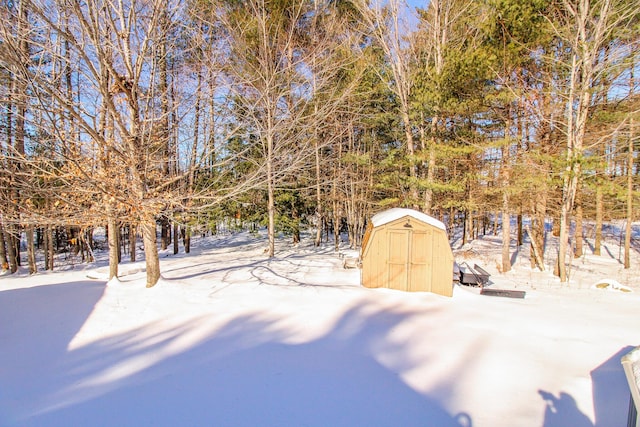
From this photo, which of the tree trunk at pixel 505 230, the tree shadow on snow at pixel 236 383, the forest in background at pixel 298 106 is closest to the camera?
the tree shadow on snow at pixel 236 383

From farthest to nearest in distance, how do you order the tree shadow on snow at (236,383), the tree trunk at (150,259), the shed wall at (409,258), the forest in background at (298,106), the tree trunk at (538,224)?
the tree trunk at (538,224) < the shed wall at (409,258) < the tree trunk at (150,259) < the forest in background at (298,106) < the tree shadow on snow at (236,383)

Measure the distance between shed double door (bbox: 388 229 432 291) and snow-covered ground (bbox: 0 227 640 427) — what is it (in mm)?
505

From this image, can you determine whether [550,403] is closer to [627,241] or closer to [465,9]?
[465,9]

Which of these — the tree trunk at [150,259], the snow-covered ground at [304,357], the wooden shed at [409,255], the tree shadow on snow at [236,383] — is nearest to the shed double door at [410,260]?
the wooden shed at [409,255]

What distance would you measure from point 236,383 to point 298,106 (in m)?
9.23

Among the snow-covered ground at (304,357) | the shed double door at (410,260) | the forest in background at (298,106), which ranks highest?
the forest in background at (298,106)

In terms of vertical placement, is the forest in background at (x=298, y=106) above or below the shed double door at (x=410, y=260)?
above

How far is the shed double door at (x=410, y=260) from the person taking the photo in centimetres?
688

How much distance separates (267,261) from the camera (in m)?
10.6

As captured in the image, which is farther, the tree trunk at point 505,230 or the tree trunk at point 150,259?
the tree trunk at point 505,230

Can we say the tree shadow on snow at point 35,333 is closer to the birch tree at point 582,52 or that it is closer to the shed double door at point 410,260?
the shed double door at point 410,260

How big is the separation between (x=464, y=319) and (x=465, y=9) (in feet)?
34.9

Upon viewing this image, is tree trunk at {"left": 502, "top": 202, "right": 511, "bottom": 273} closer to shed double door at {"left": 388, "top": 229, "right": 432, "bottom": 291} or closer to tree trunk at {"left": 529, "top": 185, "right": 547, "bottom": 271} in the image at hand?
tree trunk at {"left": 529, "top": 185, "right": 547, "bottom": 271}

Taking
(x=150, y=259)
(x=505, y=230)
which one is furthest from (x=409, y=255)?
(x=150, y=259)
